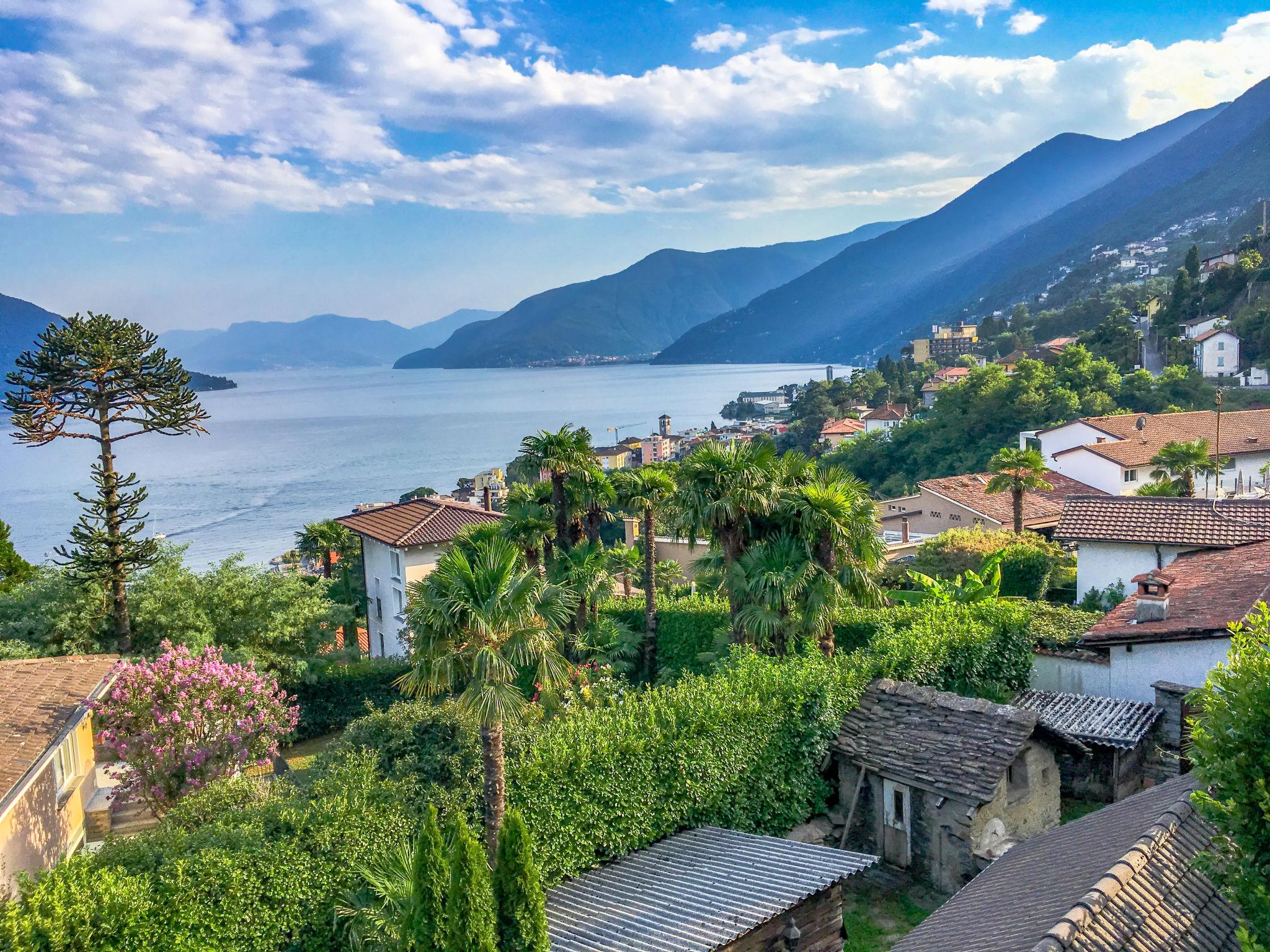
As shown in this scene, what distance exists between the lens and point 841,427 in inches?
3910

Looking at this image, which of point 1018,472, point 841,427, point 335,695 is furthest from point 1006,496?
point 841,427

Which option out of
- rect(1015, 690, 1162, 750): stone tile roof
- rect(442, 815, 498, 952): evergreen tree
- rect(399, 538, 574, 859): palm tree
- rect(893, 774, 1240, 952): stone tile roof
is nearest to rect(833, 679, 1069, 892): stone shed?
rect(1015, 690, 1162, 750): stone tile roof

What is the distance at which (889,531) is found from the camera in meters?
42.6

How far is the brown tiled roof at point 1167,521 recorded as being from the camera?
1939 cm

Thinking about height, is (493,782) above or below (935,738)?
above

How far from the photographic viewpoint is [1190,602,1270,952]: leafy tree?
6.50m

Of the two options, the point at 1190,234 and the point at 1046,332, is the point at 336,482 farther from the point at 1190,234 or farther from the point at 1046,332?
the point at 1190,234

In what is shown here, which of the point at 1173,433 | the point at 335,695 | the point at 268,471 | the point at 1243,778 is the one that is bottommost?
the point at 268,471

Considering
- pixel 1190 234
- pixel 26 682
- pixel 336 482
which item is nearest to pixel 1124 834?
pixel 26 682

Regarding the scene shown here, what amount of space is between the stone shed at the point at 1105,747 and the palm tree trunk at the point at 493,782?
893 cm

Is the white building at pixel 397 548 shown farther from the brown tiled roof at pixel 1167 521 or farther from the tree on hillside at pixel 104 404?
the brown tiled roof at pixel 1167 521

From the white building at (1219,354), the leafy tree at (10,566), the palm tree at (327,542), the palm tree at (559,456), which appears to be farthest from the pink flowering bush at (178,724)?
the white building at (1219,354)

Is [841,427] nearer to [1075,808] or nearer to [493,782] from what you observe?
[1075,808]

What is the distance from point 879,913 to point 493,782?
5.97 meters
